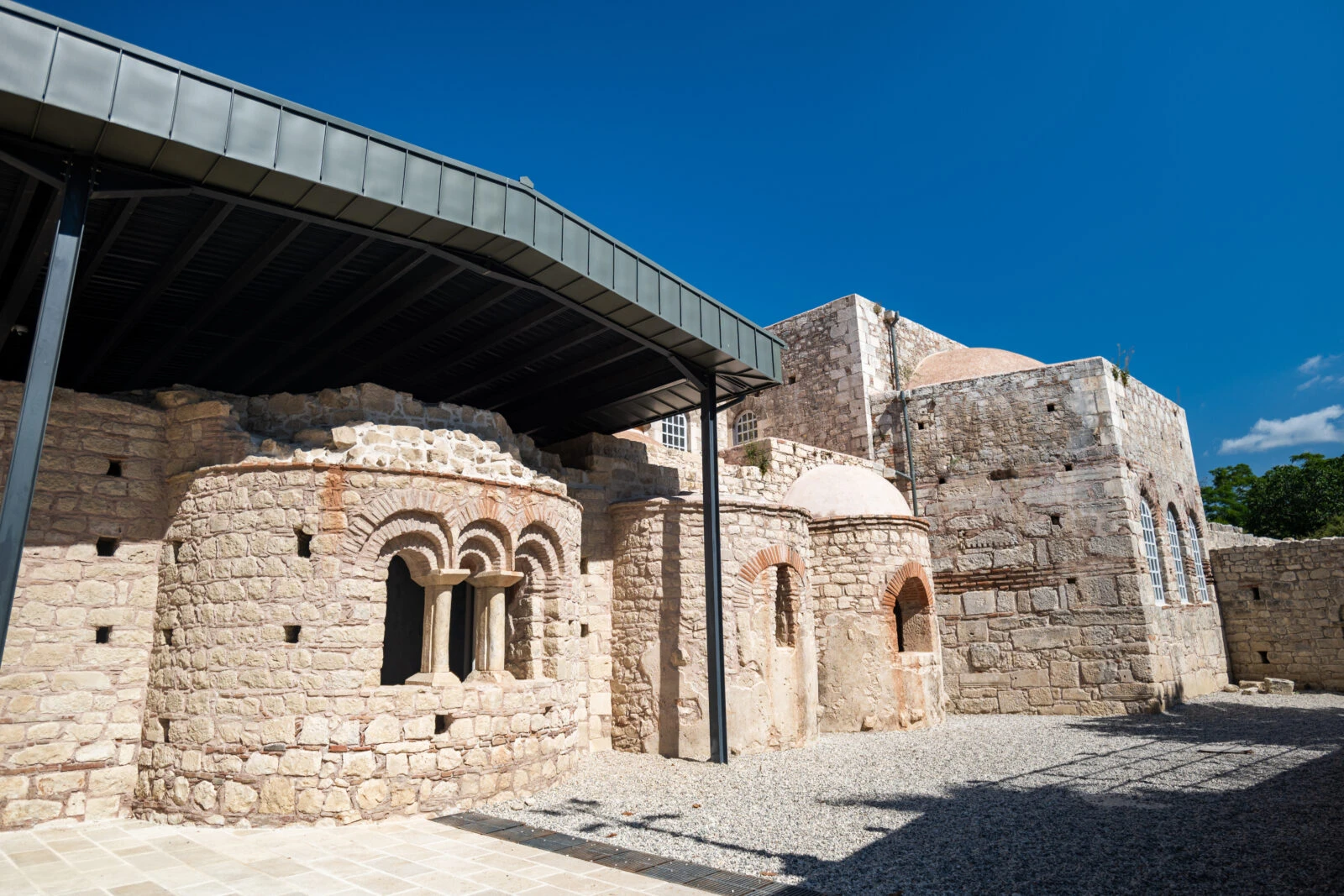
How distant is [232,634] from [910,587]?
9.98 m

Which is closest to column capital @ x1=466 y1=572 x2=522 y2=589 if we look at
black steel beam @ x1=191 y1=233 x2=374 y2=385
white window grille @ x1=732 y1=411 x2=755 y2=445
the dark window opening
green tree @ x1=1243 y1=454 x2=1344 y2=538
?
the dark window opening

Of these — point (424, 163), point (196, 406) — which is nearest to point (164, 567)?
point (196, 406)

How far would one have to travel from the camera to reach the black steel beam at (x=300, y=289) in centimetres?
754

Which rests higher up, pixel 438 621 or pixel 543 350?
pixel 543 350

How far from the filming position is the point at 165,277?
7.62 m

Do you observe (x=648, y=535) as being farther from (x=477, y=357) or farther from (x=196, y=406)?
(x=196, y=406)

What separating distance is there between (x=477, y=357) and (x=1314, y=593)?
17.3m

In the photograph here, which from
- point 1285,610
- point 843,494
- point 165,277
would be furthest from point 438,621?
point 1285,610

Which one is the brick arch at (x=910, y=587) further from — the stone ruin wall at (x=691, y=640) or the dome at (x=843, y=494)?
the stone ruin wall at (x=691, y=640)

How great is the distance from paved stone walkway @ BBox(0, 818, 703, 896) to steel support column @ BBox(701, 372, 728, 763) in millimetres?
3734

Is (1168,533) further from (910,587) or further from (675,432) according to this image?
(675,432)

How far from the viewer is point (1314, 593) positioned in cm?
1677

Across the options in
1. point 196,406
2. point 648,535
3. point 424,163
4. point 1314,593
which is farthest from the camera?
point 1314,593

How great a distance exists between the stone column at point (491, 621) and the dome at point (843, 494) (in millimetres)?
5705
